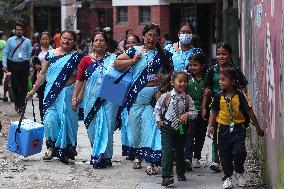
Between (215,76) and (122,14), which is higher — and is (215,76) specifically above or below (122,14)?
below

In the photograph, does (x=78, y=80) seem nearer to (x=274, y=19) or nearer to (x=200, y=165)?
(x=200, y=165)

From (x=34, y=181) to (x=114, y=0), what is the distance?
2256 cm

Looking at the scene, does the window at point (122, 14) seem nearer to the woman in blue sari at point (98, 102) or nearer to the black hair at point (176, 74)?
the woman in blue sari at point (98, 102)

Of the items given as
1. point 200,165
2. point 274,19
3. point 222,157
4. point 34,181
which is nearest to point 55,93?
point 34,181

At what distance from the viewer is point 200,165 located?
29.9 feet

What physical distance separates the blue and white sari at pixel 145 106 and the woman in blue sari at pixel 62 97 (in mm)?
1001

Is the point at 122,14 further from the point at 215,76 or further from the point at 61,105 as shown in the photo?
the point at 215,76

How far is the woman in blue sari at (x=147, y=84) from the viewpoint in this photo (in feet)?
27.7

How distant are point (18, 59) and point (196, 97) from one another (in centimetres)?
689

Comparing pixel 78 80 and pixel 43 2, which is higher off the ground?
pixel 43 2

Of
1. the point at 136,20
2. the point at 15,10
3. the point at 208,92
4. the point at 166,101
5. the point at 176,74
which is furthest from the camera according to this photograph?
the point at 15,10

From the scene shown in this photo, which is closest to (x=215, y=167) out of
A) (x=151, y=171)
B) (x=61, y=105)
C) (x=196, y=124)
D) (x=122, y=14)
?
(x=196, y=124)

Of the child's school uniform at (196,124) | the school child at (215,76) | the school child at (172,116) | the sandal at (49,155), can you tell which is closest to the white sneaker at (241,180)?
the school child at (215,76)

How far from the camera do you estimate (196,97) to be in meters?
8.55
